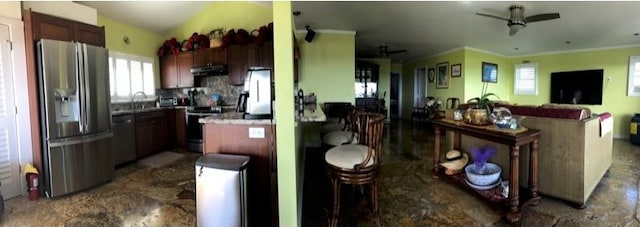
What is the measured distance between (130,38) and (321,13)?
343 cm

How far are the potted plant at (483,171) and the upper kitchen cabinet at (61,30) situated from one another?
4498 mm

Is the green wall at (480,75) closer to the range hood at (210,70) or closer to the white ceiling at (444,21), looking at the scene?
the white ceiling at (444,21)

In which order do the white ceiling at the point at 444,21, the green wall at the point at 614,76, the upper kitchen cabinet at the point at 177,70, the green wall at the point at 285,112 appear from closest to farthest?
the green wall at the point at 285,112, the white ceiling at the point at 444,21, the upper kitchen cabinet at the point at 177,70, the green wall at the point at 614,76

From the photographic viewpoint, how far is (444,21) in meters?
4.54

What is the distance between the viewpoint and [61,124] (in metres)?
2.89

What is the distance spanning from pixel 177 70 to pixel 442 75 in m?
6.76

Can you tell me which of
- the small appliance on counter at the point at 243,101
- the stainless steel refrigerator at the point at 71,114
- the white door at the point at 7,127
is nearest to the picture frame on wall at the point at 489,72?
the small appliance on counter at the point at 243,101

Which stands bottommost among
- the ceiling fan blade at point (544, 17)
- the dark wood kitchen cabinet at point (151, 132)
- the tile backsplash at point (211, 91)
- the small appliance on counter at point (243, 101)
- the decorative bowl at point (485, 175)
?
the decorative bowl at point (485, 175)

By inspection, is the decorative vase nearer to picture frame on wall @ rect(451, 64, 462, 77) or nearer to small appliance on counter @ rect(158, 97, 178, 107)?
picture frame on wall @ rect(451, 64, 462, 77)

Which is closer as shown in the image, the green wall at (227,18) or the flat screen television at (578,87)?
the green wall at (227,18)

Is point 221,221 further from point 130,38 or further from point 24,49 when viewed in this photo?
point 130,38

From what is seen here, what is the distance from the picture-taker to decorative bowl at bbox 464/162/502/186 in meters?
2.69

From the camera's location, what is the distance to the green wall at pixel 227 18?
5125mm

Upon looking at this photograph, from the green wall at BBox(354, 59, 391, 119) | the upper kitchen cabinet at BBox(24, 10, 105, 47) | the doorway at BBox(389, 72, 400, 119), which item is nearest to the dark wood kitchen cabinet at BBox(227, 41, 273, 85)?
the upper kitchen cabinet at BBox(24, 10, 105, 47)
